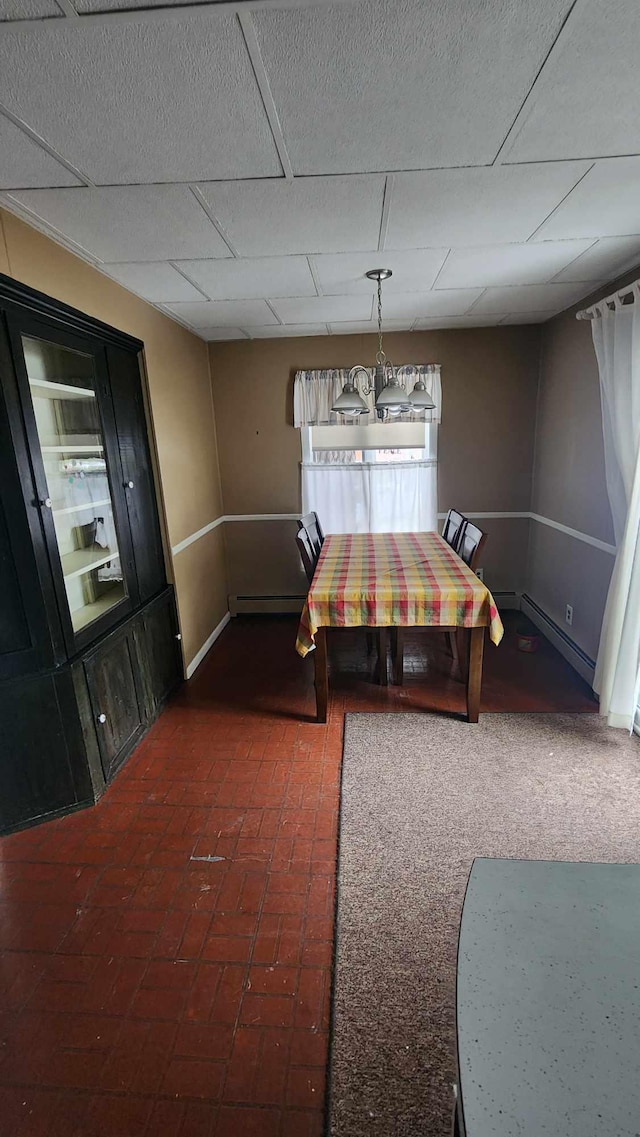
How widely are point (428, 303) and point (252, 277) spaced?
4.02ft

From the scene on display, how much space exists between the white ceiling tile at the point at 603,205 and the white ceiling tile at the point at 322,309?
1.19 m

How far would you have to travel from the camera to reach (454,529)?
144 inches

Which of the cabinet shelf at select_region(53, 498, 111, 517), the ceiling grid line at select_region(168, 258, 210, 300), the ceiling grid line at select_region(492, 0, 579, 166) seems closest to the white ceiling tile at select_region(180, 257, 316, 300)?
the ceiling grid line at select_region(168, 258, 210, 300)

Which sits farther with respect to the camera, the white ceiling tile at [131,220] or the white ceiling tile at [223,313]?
the white ceiling tile at [223,313]

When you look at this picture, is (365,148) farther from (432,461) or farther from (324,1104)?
(432,461)

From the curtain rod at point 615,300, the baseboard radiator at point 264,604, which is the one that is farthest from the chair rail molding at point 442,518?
the curtain rod at point 615,300

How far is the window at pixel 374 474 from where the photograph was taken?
164 inches

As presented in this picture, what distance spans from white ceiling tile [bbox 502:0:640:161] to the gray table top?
1.68m

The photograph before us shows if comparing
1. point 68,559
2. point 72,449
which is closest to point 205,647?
point 68,559

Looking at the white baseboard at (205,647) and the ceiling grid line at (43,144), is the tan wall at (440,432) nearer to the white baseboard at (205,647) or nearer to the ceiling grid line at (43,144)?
the white baseboard at (205,647)

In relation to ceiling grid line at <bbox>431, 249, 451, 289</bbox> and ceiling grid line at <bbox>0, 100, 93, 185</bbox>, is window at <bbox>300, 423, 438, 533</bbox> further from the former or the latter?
ceiling grid line at <bbox>0, 100, 93, 185</bbox>

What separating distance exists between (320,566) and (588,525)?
5.51ft

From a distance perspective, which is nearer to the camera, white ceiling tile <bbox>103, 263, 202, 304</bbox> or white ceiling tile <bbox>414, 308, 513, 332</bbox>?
white ceiling tile <bbox>103, 263, 202, 304</bbox>

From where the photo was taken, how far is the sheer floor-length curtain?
2387 mm
